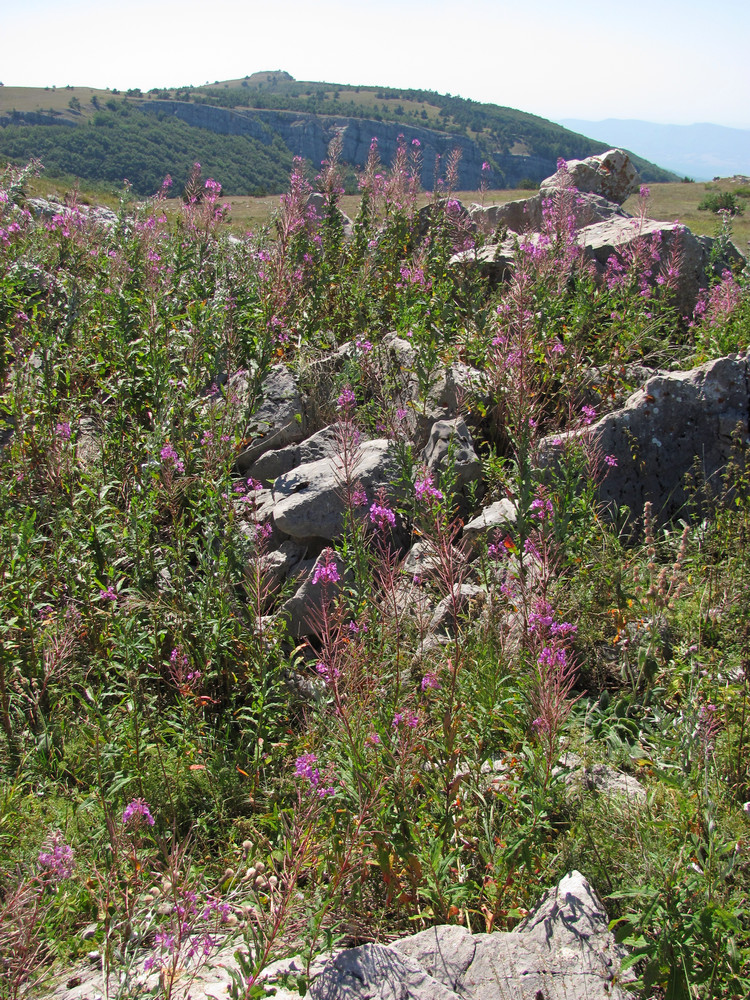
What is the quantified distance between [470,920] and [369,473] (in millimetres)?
Result: 3343

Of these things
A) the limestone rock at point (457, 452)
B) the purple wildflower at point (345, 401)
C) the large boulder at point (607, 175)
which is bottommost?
the limestone rock at point (457, 452)

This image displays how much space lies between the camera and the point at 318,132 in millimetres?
144625

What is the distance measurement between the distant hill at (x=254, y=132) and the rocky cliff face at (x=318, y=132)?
0.26 meters

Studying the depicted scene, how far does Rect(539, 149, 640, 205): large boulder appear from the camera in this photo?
36.6 ft

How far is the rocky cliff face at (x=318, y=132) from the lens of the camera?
135 metres

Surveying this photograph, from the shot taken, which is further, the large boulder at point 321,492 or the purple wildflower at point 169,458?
the large boulder at point 321,492

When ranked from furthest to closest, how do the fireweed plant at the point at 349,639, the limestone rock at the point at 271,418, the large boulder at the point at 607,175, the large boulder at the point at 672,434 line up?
the large boulder at the point at 607,175
the limestone rock at the point at 271,418
the large boulder at the point at 672,434
the fireweed plant at the point at 349,639

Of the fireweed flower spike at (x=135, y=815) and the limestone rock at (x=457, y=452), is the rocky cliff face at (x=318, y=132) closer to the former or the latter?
the limestone rock at (x=457, y=452)

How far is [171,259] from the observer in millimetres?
8422

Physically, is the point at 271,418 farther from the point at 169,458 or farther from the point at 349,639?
the point at 349,639

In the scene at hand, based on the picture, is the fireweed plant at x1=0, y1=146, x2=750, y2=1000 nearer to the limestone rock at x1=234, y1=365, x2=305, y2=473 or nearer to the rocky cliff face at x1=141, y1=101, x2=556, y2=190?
the limestone rock at x1=234, y1=365, x2=305, y2=473

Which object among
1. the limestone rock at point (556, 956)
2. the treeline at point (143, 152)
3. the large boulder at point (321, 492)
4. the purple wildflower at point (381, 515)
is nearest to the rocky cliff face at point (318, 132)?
the treeline at point (143, 152)

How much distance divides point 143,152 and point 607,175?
108 metres

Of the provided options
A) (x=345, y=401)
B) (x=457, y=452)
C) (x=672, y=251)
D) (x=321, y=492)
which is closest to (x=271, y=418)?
(x=345, y=401)
